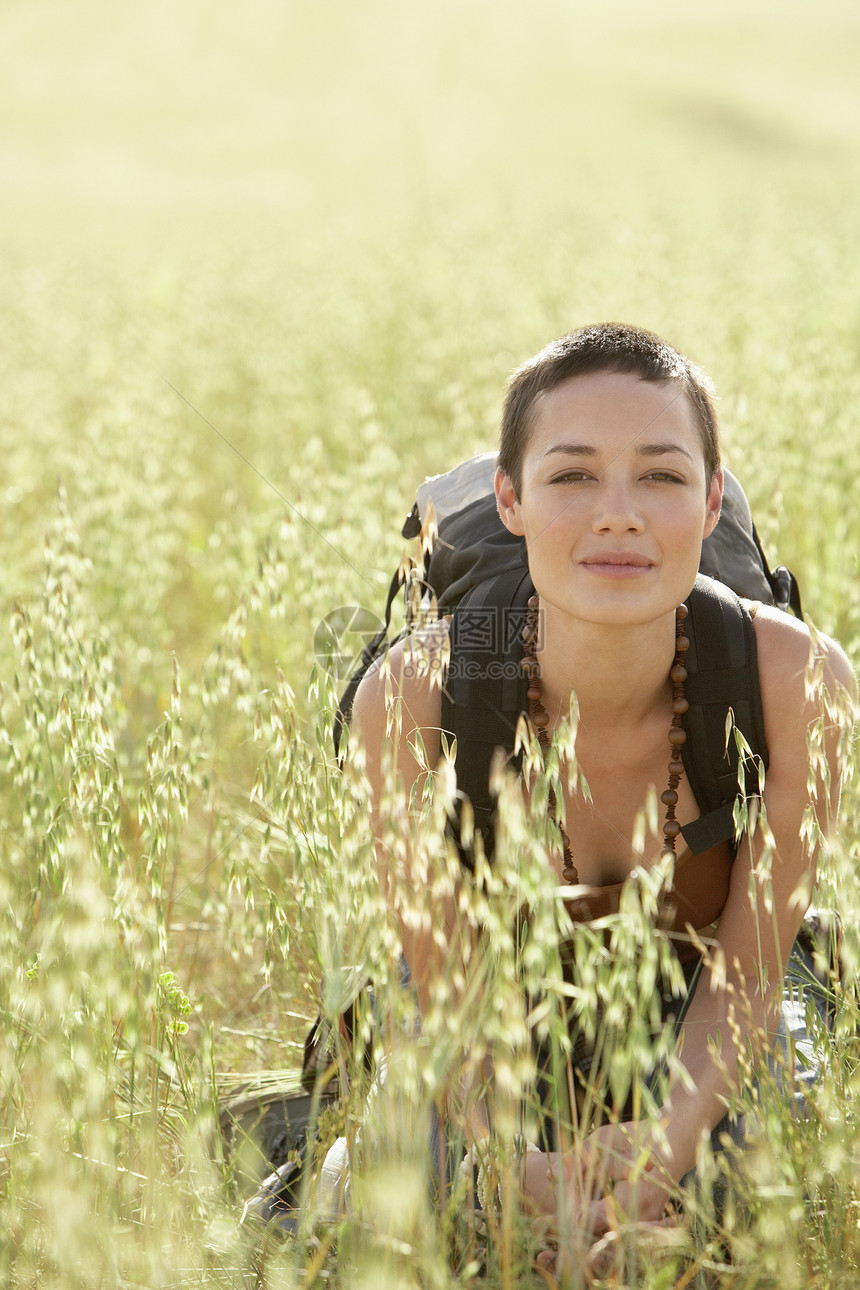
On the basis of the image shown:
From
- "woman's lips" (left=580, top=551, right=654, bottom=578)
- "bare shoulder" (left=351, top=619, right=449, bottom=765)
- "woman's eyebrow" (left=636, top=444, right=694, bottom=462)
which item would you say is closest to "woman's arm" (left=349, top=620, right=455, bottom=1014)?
"bare shoulder" (left=351, top=619, right=449, bottom=765)

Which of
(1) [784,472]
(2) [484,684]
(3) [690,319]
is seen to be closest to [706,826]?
(2) [484,684]

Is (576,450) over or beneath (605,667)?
over

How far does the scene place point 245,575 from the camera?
2285 millimetres

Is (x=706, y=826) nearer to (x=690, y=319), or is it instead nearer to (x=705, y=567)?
(x=705, y=567)

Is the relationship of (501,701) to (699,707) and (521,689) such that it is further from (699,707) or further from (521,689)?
(699,707)

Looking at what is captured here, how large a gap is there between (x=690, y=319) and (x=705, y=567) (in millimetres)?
2912

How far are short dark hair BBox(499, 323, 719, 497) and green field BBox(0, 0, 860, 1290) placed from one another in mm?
433

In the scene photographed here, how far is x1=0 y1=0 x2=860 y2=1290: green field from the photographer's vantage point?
1.09 meters

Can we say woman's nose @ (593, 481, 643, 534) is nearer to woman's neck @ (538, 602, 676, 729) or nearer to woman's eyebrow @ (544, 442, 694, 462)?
woman's eyebrow @ (544, 442, 694, 462)

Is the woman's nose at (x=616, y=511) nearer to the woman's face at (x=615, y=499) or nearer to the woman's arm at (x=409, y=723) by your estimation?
the woman's face at (x=615, y=499)

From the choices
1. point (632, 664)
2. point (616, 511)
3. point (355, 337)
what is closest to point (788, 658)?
point (632, 664)

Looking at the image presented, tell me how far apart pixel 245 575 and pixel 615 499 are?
1.09 meters

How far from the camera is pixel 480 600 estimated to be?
167 centimetres

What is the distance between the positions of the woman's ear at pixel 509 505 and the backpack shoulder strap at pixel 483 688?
4.1 inches
